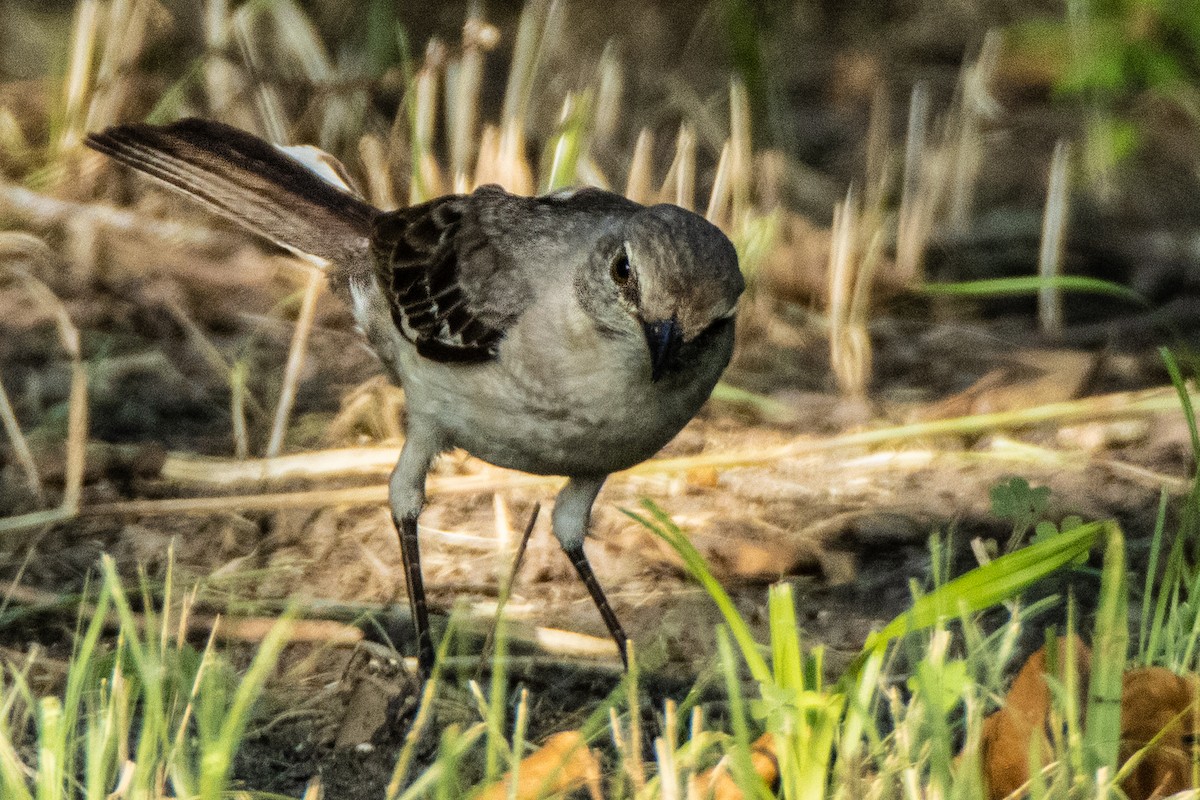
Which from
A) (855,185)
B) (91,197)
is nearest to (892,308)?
(855,185)

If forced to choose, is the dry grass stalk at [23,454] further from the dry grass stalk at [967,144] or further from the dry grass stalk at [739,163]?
the dry grass stalk at [967,144]

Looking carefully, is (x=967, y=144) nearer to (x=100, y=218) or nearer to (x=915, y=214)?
(x=915, y=214)

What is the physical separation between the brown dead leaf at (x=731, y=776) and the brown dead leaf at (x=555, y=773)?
0.20 meters

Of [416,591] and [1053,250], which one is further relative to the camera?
[1053,250]

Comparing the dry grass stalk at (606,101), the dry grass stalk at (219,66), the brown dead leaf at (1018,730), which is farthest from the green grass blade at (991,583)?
the dry grass stalk at (219,66)

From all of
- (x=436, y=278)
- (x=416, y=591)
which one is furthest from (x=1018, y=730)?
(x=436, y=278)

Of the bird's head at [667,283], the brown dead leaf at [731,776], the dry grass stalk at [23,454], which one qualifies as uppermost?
the bird's head at [667,283]

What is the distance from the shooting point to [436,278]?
4656 millimetres

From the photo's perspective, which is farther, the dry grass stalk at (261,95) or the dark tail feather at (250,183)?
the dry grass stalk at (261,95)

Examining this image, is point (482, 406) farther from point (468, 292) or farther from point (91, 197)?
point (91, 197)

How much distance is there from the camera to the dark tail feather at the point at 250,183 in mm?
5133

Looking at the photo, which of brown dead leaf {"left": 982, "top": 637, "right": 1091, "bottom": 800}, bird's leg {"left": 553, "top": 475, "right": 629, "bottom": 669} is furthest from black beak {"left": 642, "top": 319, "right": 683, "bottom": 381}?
brown dead leaf {"left": 982, "top": 637, "right": 1091, "bottom": 800}

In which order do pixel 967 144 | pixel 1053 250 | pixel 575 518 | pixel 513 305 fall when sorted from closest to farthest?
pixel 513 305 < pixel 575 518 < pixel 1053 250 < pixel 967 144

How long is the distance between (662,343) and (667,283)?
5.9 inches
